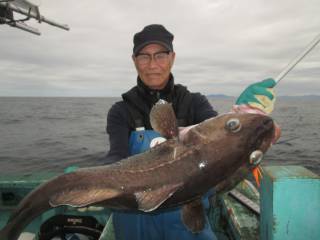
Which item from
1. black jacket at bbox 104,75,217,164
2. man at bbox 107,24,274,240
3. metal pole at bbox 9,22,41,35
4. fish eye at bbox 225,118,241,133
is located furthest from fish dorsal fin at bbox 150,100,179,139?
metal pole at bbox 9,22,41,35

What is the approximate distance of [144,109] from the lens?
4.91m

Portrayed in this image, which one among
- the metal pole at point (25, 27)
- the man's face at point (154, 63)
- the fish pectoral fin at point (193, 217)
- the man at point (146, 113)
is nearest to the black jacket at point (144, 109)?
the man at point (146, 113)

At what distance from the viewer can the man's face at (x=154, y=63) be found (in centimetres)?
463

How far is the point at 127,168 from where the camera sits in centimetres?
301

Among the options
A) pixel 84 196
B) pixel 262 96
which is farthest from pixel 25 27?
pixel 262 96

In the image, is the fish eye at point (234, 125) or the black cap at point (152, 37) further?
the black cap at point (152, 37)

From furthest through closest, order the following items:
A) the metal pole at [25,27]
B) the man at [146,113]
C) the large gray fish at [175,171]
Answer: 1. the metal pole at [25,27]
2. the man at [146,113]
3. the large gray fish at [175,171]

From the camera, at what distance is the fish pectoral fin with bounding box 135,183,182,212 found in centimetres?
263

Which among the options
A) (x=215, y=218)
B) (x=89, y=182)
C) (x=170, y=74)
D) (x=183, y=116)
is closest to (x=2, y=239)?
(x=89, y=182)

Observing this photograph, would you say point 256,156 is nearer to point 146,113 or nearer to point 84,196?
point 84,196

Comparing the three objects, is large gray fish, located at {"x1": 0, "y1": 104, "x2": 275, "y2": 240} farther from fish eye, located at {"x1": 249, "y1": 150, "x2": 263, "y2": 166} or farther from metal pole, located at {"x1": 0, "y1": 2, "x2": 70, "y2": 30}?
metal pole, located at {"x1": 0, "y1": 2, "x2": 70, "y2": 30}

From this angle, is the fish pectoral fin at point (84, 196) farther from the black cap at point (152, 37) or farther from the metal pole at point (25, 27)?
the metal pole at point (25, 27)

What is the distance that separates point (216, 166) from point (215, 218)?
4.17 m

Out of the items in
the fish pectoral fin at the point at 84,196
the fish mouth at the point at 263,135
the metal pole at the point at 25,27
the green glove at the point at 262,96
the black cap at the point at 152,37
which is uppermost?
the metal pole at the point at 25,27
